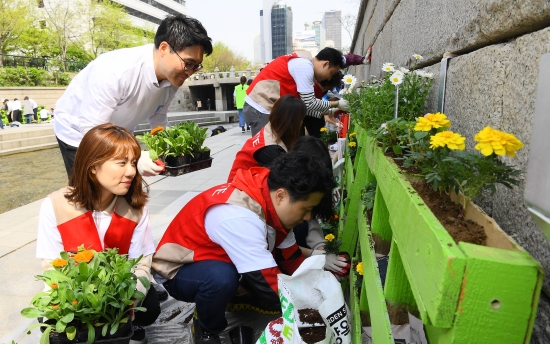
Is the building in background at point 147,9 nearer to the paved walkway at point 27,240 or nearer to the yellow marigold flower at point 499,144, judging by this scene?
the paved walkway at point 27,240

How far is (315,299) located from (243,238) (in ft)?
1.52

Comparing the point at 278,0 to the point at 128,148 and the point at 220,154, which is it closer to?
the point at 220,154

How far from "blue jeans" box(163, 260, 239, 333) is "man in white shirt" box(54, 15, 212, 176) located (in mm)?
632

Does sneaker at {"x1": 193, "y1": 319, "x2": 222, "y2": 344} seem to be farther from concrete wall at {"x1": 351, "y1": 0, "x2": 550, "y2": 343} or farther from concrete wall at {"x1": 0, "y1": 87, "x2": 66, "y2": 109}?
concrete wall at {"x1": 0, "y1": 87, "x2": 66, "y2": 109}

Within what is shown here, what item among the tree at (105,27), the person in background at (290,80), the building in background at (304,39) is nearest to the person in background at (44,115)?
Answer: the tree at (105,27)

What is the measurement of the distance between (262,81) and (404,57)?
127 centimetres

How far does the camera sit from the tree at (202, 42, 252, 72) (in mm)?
58531

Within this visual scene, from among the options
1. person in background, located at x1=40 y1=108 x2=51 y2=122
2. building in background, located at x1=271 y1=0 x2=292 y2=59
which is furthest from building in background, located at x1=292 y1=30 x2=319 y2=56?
person in background, located at x1=40 y1=108 x2=51 y2=122

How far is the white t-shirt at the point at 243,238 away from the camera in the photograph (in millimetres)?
1826

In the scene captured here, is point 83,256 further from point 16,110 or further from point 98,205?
point 16,110

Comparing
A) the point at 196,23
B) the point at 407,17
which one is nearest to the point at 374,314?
the point at 196,23

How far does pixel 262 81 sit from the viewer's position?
3.77 metres

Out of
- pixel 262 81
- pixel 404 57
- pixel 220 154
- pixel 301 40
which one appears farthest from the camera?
pixel 301 40

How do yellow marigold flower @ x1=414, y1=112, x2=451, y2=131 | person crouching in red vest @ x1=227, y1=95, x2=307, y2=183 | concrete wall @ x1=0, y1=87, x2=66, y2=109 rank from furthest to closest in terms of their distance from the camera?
concrete wall @ x1=0, y1=87, x2=66, y2=109
person crouching in red vest @ x1=227, y1=95, x2=307, y2=183
yellow marigold flower @ x1=414, y1=112, x2=451, y2=131
